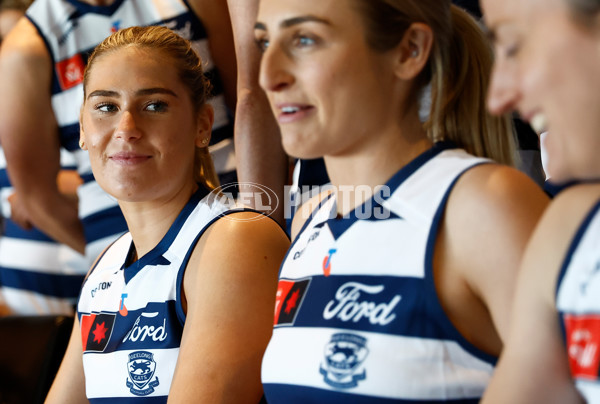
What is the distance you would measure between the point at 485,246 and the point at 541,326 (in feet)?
0.51

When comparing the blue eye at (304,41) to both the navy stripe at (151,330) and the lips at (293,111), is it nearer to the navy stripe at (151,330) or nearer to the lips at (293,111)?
the lips at (293,111)

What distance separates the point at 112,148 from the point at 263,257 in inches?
14.9

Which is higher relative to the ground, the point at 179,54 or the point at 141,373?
the point at 179,54

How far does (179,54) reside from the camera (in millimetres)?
1683

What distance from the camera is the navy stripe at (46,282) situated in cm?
276

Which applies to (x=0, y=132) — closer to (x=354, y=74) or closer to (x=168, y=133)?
(x=168, y=133)

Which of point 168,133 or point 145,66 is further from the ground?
point 145,66

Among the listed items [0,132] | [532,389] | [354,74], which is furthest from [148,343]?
[0,132]

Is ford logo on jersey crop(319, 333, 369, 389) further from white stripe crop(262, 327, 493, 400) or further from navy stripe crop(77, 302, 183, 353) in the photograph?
navy stripe crop(77, 302, 183, 353)

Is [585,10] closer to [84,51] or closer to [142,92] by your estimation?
[142,92]

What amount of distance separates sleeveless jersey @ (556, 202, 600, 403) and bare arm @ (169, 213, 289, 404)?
67 cm

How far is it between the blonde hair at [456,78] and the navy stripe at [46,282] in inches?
71.0

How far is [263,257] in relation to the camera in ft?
4.91

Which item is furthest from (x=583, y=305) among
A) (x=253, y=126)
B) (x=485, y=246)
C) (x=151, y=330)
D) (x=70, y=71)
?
(x=70, y=71)
